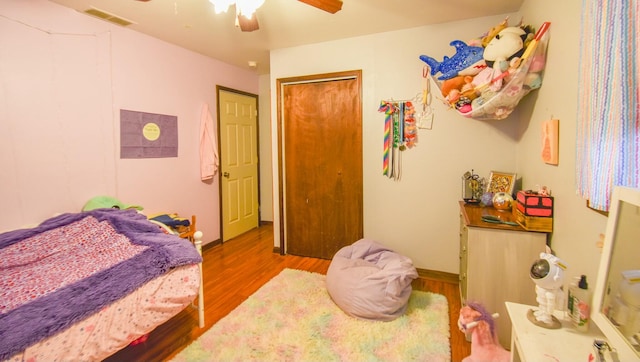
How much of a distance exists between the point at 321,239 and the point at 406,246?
0.94 meters

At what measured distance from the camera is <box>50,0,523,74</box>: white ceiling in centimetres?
235

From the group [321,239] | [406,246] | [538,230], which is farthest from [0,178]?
[538,230]

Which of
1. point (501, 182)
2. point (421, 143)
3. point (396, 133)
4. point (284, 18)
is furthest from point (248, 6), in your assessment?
point (501, 182)

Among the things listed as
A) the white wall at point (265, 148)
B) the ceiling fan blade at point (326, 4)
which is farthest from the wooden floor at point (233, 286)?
the ceiling fan blade at point (326, 4)

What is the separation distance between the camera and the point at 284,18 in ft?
8.49

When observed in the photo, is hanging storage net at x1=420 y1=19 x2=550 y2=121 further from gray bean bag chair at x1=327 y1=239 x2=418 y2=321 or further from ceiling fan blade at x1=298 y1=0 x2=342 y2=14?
gray bean bag chair at x1=327 y1=239 x2=418 y2=321

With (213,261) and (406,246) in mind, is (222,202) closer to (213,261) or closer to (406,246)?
(213,261)

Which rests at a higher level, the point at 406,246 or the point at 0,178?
the point at 0,178

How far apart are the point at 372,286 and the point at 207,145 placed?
105 inches

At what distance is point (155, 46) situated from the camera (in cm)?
309

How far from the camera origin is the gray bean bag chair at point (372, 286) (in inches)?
86.7

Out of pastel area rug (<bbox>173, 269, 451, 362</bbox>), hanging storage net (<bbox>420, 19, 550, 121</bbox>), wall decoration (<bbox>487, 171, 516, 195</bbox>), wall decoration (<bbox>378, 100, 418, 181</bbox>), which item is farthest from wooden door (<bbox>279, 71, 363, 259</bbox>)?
wall decoration (<bbox>487, 171, 516, 195</bbox>)

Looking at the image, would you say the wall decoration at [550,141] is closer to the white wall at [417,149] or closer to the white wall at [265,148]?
the white wall at [417,149]

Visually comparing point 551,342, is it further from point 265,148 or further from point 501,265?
point 265,148
